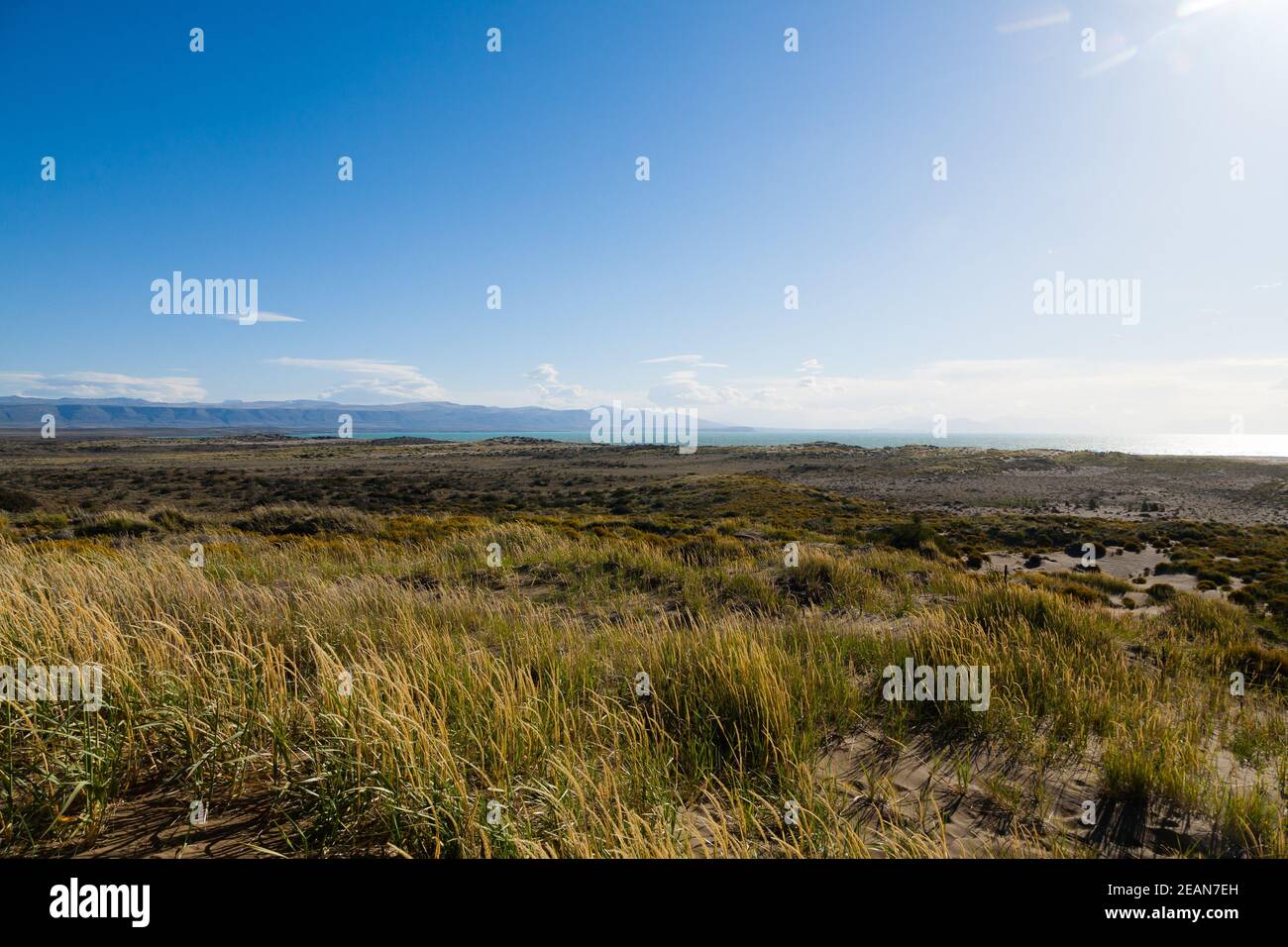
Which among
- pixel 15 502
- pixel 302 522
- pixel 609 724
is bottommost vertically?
pixel 302 522

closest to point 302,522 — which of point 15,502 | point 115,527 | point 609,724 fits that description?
point 115,527

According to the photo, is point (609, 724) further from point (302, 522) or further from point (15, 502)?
point (15, 502)

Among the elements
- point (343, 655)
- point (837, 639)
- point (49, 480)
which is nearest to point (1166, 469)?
point (837, 639)

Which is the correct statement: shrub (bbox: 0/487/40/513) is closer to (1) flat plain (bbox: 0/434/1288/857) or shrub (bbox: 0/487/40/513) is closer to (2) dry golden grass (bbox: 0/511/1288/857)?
(1) flat plain (bbox: 0/434/1288/857)

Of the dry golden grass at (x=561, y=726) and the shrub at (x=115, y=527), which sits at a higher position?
the dry golden grass at (x=561, y=726)

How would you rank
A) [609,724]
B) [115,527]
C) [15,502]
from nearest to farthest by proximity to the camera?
[609,724] < [115,527] < [15,502]

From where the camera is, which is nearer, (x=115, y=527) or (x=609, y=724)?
(x=609, y=724)

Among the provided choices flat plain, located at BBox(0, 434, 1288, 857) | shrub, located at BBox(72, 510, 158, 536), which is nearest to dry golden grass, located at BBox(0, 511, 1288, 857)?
flat plain, located at BBox(0, 434, 1288, 857)

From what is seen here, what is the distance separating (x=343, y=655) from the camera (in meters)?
4.21

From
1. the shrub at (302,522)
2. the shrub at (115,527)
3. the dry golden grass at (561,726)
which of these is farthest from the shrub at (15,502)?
the dry golden grass at (561,726)

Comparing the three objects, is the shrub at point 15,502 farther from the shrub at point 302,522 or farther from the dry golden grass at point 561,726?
the dry golden grass at point 561,726

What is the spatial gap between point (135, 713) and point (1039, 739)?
18.6ft
